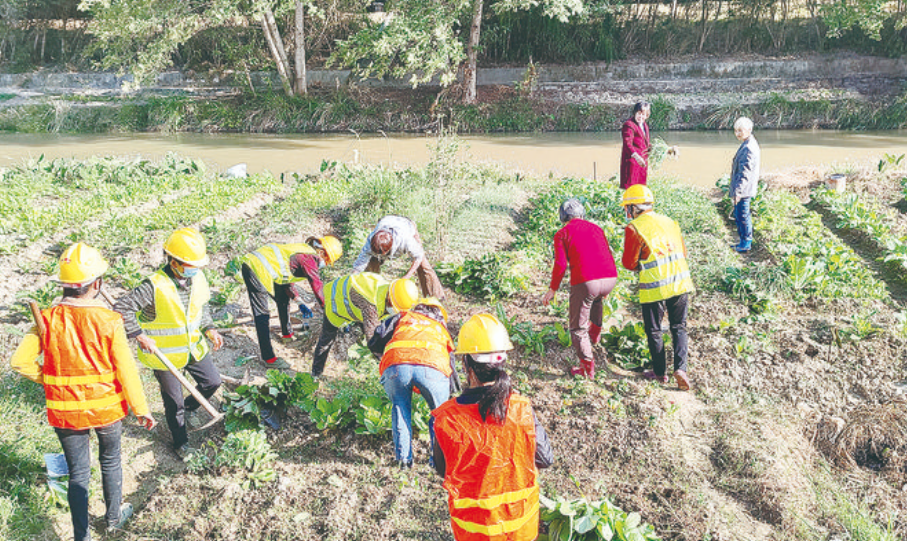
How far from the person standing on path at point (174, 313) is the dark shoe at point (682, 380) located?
139 inches

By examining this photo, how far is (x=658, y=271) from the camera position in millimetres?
5289

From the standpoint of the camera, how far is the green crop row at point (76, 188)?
8.59m

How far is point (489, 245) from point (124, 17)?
13.3 m

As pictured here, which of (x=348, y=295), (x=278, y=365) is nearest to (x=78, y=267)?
(x=348, y=295)

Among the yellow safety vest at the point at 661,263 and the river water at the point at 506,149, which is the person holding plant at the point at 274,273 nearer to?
the yellow safety vest at the point at 661,263

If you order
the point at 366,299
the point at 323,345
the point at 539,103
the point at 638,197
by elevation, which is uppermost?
the point at 539,103

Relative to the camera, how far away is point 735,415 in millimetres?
5098

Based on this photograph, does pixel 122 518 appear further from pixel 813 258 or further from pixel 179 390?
pixel 813 258

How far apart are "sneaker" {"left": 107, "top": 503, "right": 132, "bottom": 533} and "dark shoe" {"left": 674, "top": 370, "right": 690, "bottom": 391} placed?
12.9 feet

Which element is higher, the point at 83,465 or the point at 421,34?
the point at 421,34

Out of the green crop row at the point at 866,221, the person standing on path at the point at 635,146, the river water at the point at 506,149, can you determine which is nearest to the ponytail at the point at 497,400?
the green crop row at the point at 866,221

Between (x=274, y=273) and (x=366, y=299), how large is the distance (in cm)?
122

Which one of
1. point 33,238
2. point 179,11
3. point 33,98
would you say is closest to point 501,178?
point 33,238

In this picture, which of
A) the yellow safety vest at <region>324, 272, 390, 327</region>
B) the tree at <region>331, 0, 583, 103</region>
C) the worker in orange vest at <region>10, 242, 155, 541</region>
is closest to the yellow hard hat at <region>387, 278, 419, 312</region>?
the yellow safety vest at <region>324, 272, 390, 327</region>
